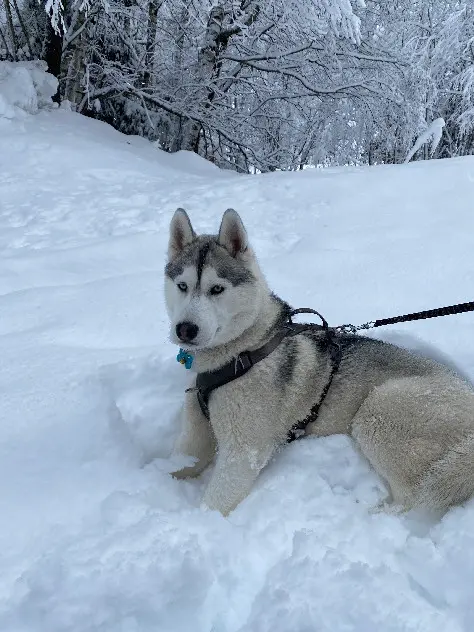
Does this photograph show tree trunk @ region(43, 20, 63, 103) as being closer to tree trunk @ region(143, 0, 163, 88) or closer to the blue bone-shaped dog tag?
tree trunk @ region(143, 0, 163, 88)

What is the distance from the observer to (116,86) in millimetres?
10641

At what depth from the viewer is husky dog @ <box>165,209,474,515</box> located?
2324mm

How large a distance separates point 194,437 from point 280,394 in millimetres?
538

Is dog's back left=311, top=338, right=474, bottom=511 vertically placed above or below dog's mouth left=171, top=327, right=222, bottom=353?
below

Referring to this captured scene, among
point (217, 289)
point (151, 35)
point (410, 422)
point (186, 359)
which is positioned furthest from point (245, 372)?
point (151, 35)

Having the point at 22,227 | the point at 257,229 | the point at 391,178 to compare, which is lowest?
the point at 22,227

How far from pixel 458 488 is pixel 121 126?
11.1 metres

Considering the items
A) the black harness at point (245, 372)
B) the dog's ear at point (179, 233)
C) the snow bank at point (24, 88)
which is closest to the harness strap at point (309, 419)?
the black harness at point (245, 372)

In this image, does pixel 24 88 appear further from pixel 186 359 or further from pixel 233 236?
pixel 186 359

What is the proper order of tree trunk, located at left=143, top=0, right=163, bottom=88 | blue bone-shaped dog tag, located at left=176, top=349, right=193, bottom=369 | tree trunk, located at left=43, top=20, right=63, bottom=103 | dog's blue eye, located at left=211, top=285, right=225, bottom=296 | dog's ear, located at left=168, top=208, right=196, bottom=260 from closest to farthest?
dog's blue eye, located at left=211, top=285, right=225, bottom=296
blue bone-shaped dog tag, located at left=176, top=349, right=193, bottom=369
dog's ear, located at left=168, top=208, right=196, bottom=260
tree trunk, located at left=43, top=20, right=63, bottom=103
tree trunk, located at left=143, top=0, right=163, bottom=88

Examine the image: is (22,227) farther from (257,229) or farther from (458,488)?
(458,488)

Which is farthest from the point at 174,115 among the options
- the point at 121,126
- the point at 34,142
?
the point at 34,142

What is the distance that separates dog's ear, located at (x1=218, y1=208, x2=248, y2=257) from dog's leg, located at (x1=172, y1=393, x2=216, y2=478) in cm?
84

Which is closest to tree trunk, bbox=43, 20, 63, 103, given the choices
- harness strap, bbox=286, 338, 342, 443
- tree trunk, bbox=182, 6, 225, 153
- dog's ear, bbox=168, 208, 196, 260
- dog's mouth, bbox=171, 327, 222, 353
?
tree trunk, bbox=182, 6, 225, 153
